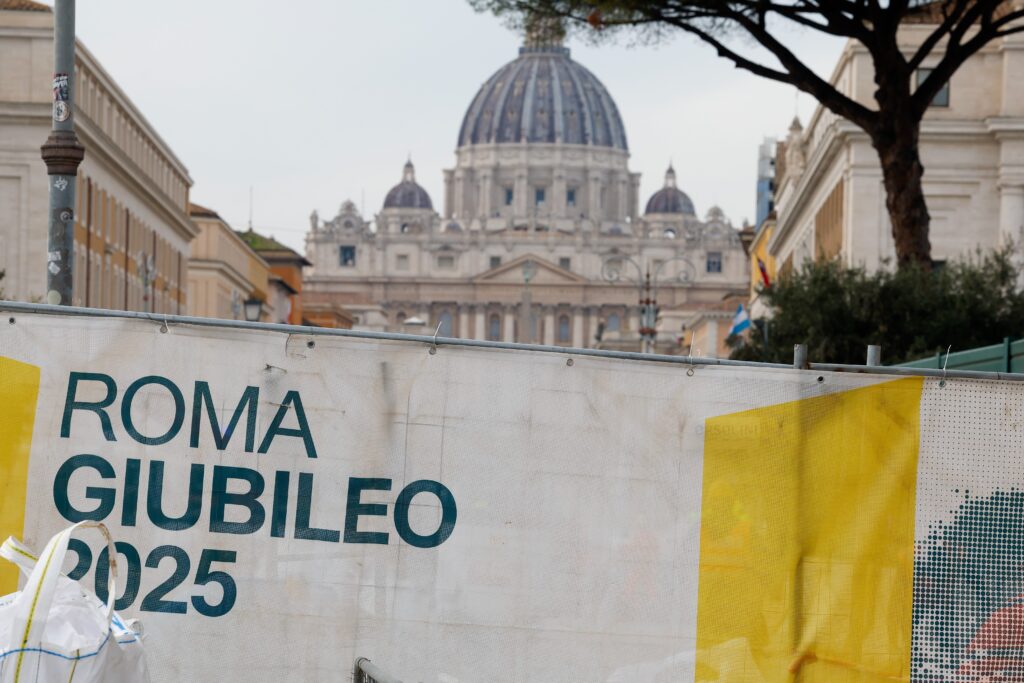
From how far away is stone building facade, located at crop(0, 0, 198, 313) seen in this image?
4062cm

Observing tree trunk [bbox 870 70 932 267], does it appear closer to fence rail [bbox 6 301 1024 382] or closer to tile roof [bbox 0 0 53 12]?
fence rail [bbox 6 301 1024 382]

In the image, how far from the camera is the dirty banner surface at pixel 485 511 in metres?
5.79

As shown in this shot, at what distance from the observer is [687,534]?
5.88 meters

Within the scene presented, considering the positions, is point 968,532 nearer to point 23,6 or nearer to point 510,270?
point 23,6

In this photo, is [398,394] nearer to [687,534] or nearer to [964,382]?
[687,534]

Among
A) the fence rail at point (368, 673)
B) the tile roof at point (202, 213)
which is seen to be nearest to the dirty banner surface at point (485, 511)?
the fence rail at point (368, 673)

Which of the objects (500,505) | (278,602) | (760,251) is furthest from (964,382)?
(760,251)

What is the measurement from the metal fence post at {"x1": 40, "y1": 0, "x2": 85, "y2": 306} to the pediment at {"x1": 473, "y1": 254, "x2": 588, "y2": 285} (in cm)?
16370

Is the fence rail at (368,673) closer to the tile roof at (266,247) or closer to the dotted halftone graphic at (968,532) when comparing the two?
the dotted halftone graphic at (968,532)

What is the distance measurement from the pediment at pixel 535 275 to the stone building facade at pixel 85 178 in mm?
120237

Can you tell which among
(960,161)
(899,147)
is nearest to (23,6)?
(960,161)

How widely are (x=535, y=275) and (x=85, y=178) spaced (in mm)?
133181

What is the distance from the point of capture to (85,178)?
42469mm

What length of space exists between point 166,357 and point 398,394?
71 cm
